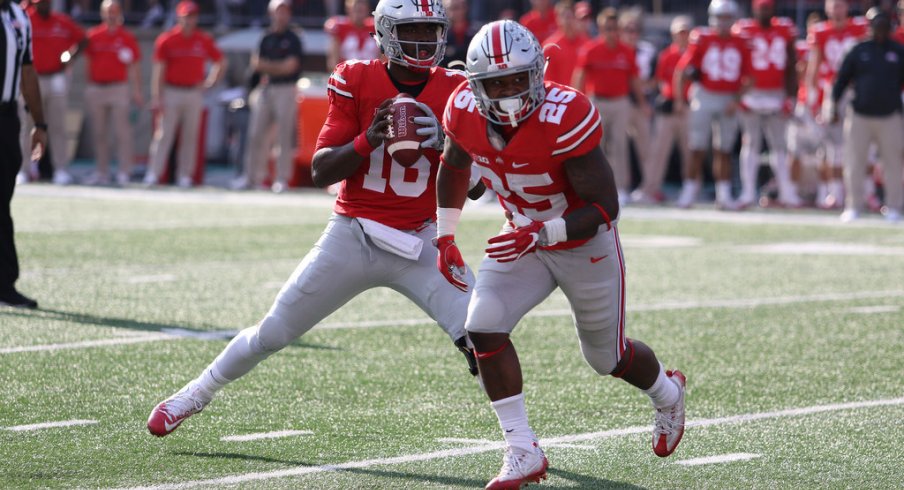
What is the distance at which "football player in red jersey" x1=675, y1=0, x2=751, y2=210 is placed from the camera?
1466 cm

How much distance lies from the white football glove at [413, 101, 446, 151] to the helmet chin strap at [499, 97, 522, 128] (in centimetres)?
50

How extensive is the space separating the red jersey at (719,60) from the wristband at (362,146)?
1013 centimetres

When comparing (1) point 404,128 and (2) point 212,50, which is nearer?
(1) point 404,128

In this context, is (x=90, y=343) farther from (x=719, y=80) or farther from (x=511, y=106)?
(x=719, y=80)

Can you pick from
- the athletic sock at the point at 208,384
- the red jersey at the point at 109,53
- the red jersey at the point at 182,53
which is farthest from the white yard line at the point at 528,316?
the red jersey at the point at 109,53

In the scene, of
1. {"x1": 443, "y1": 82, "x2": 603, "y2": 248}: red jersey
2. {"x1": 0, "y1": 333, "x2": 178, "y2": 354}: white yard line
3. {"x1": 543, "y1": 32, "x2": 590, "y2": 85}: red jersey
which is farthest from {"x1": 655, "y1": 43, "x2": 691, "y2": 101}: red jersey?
{"x1": 443, "y1": 82, "x2": 603, "y2": 248}: red jersey

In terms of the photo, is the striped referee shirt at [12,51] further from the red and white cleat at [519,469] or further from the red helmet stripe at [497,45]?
the red and white cleat at [519,469]

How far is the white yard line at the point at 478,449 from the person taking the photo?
4.61 m

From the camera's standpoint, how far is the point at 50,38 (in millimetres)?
16219

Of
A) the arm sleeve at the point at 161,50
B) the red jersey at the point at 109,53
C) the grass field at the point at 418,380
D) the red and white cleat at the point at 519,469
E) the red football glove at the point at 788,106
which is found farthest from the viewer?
the red jersey at the point at 109,53

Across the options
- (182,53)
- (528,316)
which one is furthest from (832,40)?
(528,316)

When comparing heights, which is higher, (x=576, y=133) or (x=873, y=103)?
(x=576, y=133)

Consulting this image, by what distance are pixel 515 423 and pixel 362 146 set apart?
108 centimetres

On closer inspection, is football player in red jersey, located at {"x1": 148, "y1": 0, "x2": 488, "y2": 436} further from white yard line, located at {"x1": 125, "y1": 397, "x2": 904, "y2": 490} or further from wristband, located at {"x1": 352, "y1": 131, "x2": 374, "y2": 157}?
white yard line, located at {"x1": 125, "y1": 397, "x2": 904, "y2": 490}
